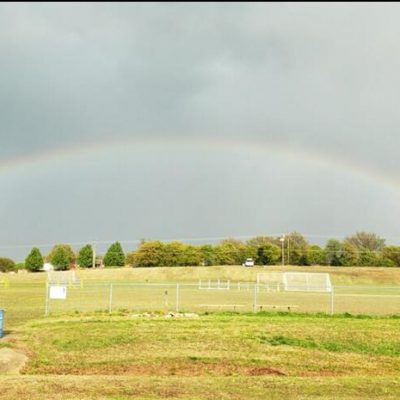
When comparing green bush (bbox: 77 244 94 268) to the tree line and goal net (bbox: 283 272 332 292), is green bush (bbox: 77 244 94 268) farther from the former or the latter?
goal net (bbox: 283 272 332 292)

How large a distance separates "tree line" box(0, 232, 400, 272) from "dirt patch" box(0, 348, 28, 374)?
370ft

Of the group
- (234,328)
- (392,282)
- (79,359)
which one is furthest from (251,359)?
(392,282)

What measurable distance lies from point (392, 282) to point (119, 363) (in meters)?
88.4

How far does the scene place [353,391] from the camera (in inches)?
465

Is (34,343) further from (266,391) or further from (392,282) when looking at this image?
(392,282)

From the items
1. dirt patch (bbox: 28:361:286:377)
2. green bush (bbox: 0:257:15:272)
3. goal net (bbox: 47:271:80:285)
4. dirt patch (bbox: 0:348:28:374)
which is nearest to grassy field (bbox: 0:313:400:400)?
dirt patch (bbox: 28:361:286:377)

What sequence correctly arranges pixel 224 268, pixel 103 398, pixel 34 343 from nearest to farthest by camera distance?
pixel 103 398
pixel 34 343
pixel 224 268

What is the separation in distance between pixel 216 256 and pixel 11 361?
387ft

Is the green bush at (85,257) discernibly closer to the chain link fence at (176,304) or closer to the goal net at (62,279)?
the goal net at (62,279)

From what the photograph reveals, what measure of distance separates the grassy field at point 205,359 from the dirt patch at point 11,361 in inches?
12.3

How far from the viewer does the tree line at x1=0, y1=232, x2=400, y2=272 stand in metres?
128

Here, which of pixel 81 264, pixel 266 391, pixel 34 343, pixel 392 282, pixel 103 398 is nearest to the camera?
pixel 103 398

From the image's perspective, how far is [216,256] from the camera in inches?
5207

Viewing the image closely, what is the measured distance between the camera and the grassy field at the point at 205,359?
453 inches
